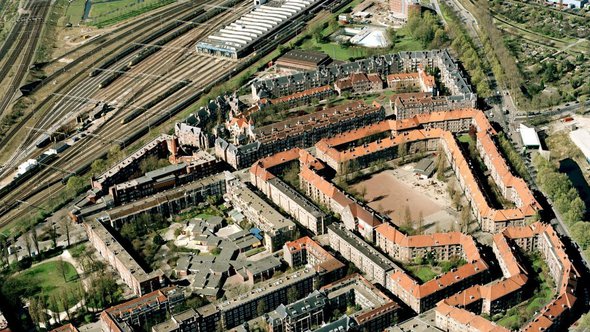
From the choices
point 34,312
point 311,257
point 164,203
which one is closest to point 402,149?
point 311,257

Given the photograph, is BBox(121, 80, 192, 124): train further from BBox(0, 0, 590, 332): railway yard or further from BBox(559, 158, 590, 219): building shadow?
BBox(559, 158, 590, 219): building shadow

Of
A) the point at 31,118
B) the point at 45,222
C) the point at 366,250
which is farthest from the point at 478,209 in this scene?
the point at 31,118

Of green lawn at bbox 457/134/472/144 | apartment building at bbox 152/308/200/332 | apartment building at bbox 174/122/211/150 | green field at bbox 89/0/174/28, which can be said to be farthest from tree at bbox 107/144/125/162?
green field at bbox 89/0/174/28

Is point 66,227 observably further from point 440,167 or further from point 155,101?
point 440,167

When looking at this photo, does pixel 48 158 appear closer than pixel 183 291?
No

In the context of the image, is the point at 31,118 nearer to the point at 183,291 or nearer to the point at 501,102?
the point at 183,291

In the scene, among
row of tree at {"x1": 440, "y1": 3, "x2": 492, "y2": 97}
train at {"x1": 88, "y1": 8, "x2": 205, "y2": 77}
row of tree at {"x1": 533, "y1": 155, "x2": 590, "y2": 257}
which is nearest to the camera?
row of tree at {"x1": 533, "y1": 155, "x2": 590, "y2": 257}
